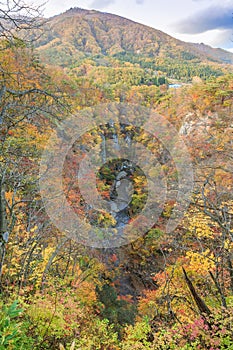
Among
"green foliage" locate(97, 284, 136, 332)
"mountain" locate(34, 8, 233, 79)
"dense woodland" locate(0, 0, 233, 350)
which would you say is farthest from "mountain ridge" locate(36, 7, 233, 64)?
"green foliage" locate(97, 284, 136, 332)

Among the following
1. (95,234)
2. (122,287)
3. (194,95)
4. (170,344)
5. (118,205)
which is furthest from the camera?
(194,95)

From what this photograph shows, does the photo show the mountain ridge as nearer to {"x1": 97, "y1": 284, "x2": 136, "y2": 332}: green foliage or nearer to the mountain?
the mountain

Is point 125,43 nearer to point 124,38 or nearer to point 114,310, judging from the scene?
point 124,38

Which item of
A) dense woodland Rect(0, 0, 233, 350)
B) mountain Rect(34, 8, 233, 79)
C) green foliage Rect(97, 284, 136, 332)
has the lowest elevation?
green foliage Rect(97, 284, 136, 332)

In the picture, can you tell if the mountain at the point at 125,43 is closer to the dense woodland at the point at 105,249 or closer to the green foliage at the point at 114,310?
the dense woodland at the point at 105,249

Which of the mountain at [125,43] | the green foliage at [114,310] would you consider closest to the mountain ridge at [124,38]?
the mountain at [125,43]

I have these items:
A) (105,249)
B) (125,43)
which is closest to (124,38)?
(125,43)

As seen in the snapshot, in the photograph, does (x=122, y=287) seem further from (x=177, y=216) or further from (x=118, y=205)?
(x=118, y=205)

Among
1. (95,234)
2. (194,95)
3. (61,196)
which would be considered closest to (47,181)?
(61,196)
